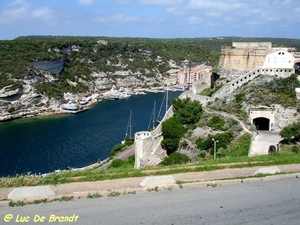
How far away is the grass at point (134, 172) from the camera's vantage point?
296 inches

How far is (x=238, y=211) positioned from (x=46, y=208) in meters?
3.35

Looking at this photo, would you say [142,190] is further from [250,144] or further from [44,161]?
[44,161]

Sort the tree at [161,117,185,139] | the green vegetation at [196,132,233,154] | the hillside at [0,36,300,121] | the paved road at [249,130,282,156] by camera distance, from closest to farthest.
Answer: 1. the paved road at [249,130,282,156]
2. the green vegetation at [196,132,233,154]
3. the tree at [161,117,185,139]
4. the hillside at [0,36,300,121]

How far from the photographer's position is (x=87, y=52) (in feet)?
292

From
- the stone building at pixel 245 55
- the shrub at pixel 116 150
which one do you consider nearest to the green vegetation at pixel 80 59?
the shrub at pixel 116 150

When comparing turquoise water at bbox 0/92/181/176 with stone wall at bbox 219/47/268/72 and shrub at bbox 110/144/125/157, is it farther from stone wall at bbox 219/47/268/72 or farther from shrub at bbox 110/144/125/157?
stone wall at bbox 219/47/268/72

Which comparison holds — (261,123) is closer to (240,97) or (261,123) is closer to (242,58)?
(240,97)

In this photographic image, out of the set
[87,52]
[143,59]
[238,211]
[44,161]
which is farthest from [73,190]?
[143,59]

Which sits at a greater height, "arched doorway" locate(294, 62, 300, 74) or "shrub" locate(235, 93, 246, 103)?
"arched doorway" locate(294, 62, 300, 74)

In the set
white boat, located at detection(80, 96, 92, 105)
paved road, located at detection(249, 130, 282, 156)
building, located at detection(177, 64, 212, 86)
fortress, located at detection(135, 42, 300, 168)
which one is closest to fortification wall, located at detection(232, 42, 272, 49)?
fortress, located at detection(135, 42, 300, 168)

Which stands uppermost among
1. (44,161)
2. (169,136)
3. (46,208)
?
(46,208)

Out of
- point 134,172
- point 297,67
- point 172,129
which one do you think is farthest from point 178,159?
point 297,67

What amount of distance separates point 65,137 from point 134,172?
130 feet

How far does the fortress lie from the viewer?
2289 cm
